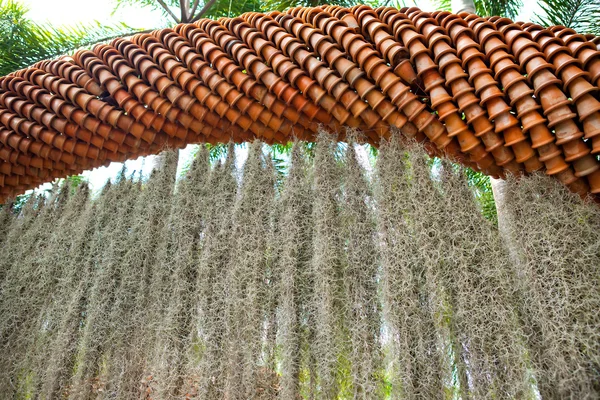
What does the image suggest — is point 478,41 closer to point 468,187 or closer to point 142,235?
point 468,187

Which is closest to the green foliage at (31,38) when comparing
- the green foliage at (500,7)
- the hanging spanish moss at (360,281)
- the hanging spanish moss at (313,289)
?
the hanging spanish moss at (313,289)

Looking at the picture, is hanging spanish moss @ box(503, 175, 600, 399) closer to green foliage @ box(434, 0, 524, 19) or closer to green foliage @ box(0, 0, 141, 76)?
green foliage @ box(434, 0, 524, 19)

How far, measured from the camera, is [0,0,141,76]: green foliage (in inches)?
119

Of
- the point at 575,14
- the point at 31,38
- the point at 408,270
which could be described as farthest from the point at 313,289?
the point at 31,38

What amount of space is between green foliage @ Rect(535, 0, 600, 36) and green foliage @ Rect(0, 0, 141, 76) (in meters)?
2.88

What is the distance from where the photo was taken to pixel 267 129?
115 centimetres

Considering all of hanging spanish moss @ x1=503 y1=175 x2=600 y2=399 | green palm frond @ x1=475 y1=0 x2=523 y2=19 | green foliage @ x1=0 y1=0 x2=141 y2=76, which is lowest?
hanging spanish moss @ x1=503 y1=175 x2=600 y2=399

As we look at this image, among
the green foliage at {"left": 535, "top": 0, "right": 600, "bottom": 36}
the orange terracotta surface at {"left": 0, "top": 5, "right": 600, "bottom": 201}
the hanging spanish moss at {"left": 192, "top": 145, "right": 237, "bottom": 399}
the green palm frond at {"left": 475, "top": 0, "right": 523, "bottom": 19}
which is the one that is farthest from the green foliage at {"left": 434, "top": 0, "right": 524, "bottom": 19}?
the hanging spanish moss at {"left": 192, "top": 145, "right": 237, "bottom": 399}

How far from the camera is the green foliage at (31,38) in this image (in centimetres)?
303

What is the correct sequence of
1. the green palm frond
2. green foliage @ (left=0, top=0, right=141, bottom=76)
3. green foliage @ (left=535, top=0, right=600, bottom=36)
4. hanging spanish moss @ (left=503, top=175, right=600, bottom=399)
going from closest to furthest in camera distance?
hanging spanish moss @ (left=503, top=175, right=600, bottom=399), green foliage @ (left=535, top=0, right=600, bottom=36), the green palm frond, green foliage @ (left=0, top=0, right=141, bottom=76)

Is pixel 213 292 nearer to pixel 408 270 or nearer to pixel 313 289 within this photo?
pixel 313 289

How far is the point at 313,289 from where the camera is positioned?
941 millimetres

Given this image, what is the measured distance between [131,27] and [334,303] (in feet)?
10.5

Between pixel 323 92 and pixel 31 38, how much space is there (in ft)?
9.53
